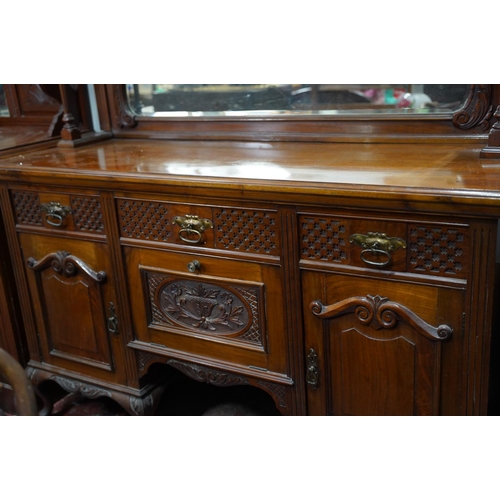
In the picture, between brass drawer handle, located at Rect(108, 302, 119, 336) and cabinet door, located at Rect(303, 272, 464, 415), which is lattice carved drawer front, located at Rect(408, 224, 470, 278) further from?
brass drawer handle, located at Rect(108, 302, 119, 336)

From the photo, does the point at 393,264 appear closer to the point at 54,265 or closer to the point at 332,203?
the point at 332,203

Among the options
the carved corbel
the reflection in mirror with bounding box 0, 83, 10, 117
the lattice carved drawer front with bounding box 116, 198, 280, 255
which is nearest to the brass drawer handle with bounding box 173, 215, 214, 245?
the lattice carved drawer front with bounding box 116, 198, 280, 255

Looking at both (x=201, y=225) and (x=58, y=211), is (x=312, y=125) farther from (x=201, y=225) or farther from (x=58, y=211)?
(x=58, y=211)

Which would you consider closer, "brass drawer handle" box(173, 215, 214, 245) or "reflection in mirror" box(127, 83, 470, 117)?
"brass drawer handle" box(173, 215, 214, 245)

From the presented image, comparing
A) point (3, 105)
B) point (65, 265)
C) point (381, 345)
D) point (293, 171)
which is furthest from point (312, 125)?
point (3, 105)

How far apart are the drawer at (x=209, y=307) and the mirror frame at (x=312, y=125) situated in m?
0.55

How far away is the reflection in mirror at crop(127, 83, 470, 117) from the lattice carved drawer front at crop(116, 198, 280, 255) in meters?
0.55

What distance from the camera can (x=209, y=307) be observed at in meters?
1.70

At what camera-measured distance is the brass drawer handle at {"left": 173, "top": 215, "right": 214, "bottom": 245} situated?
160cm

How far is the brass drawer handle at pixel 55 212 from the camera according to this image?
1.82 meters

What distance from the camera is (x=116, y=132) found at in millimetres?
2244

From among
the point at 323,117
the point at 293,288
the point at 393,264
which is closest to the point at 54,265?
the point at 293,288

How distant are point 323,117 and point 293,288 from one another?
637mm

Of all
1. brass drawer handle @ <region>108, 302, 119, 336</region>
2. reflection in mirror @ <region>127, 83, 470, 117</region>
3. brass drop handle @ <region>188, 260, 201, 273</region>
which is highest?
reflection in mirror @ <region>127, 83, 470, 117</region>
